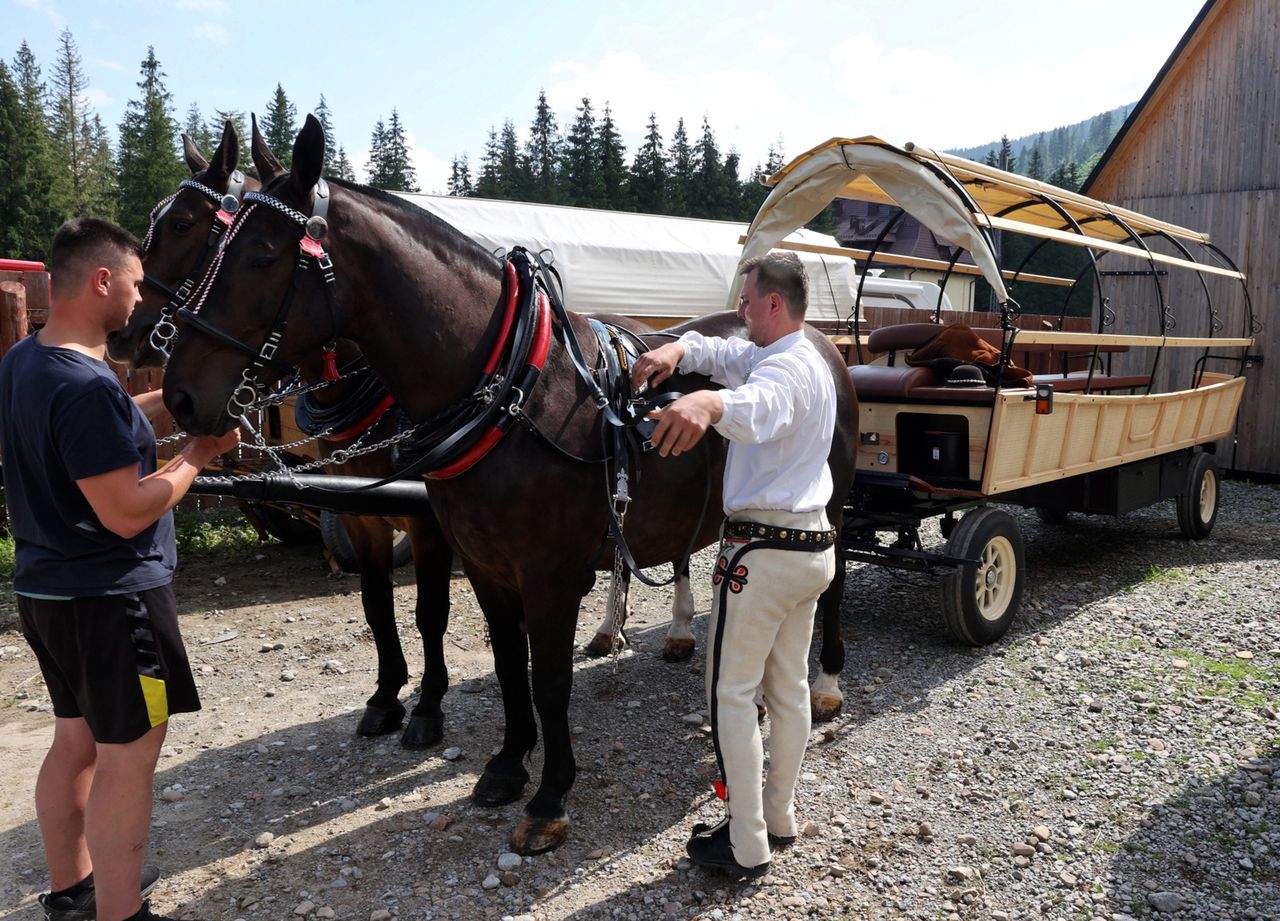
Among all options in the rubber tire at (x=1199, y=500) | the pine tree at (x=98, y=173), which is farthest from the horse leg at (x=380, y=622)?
the pine tree at (x=98, y=173)

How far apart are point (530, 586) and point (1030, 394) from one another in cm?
342

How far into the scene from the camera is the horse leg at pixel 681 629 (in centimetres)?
519

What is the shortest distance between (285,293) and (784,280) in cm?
146

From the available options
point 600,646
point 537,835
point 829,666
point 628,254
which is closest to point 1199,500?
point 829,666

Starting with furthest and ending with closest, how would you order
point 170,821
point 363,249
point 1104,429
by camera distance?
point 1104,429 → point 170,821 → point 363,249

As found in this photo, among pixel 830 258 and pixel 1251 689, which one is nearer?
pixel 1251 689

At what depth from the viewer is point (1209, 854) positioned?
3.12 m

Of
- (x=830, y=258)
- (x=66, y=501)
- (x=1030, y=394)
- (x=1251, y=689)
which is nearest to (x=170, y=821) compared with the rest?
(x=66, y=501)

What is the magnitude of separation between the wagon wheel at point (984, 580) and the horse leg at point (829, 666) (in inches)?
39.2

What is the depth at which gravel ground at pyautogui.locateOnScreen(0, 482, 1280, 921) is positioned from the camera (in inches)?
115

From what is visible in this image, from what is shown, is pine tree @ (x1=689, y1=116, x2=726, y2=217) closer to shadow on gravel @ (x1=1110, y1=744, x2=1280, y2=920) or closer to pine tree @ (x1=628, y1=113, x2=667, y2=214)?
pine tree @ (x1=628, y1=113, x2=667, y2=214)

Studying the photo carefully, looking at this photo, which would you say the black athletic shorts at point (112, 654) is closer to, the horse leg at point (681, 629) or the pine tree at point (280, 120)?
the horse leg at point (681, 629)

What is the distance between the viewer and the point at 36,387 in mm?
2316

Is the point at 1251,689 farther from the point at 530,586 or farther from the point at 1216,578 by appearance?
the point at 530,586
